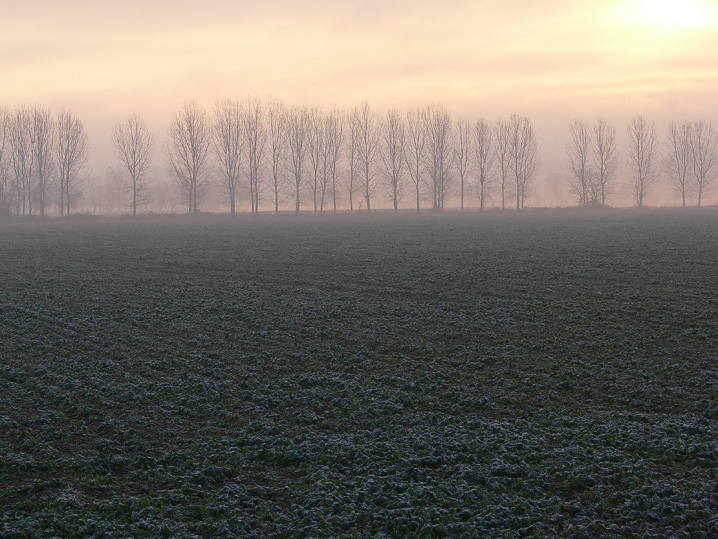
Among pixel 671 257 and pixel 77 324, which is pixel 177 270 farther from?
→ pixel 671 257

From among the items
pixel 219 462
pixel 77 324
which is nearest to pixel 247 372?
pixel 219 462

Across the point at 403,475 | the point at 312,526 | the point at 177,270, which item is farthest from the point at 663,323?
the point at 177,270

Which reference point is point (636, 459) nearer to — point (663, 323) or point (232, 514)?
point (232, 514)

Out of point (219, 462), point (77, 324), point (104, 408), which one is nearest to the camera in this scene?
point (219, 462)

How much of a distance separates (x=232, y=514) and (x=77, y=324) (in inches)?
301

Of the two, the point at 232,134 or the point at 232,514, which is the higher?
the point at 232,134

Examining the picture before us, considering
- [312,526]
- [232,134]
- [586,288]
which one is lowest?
[312,526]

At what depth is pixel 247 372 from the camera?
757 centimetres

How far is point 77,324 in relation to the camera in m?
10.4

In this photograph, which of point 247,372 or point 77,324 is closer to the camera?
point 247,372

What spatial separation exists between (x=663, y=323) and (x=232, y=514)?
8342 millimetres

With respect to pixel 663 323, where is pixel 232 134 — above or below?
above

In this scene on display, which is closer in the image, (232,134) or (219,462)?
(219,462)

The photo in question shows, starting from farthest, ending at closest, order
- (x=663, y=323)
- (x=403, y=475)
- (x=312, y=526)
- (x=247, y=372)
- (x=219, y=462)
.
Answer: (x=663, y=323) < (x=247, y=372) < (x=219, y=462) < (x=403, y=475) < (x=312, y=526)
